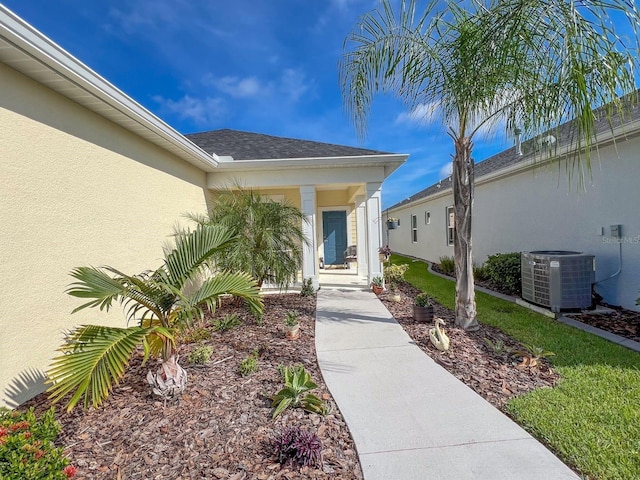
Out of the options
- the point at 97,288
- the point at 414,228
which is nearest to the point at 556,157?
the point at 97,288

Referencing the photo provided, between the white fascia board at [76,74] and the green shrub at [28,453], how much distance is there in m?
3.35

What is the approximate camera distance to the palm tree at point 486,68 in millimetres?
3344

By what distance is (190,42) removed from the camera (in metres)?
7.56

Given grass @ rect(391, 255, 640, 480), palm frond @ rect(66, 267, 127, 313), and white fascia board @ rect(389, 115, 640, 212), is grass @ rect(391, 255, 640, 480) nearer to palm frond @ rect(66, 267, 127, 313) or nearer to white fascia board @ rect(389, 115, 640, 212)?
white fascia board @ rect(389, 115, 640, 212)

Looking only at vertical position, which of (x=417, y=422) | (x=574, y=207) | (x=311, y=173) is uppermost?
(x=311, y=173)

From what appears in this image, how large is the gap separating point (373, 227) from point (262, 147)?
4235 millimetres

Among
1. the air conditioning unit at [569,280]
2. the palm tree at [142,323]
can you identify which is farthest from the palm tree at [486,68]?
the palm tree at [142,323]


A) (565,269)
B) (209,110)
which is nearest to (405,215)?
(209,110)

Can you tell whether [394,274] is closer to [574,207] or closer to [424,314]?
[424,314]

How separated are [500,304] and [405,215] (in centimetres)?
1308

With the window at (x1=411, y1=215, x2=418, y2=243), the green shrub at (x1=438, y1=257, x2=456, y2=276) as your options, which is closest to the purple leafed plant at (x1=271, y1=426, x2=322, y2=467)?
the green shrub at (x1=438, y1=257, x2=456, y2=276)

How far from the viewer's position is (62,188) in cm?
398

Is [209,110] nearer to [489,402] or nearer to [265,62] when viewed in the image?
[265,62]

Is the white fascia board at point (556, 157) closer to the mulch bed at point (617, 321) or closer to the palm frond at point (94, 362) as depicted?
the mulch bed at point (617, 321)
